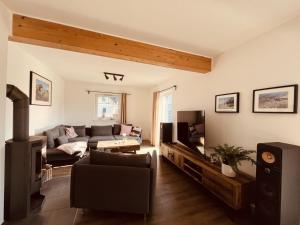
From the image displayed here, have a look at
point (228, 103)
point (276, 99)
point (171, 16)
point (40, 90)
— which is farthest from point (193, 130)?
point (40, 90)

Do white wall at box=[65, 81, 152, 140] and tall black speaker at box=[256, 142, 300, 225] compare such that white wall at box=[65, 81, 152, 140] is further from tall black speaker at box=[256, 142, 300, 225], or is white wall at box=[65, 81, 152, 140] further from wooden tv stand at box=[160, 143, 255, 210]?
tall black speaker at box=[256, 142, 300, 225]

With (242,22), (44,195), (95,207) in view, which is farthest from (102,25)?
(44,195)

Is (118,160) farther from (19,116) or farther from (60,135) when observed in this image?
(60,135)

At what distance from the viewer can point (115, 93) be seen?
6.16 m

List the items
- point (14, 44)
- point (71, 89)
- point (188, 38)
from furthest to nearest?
point (71, 89)
point (14, 44)
point (188, 38)

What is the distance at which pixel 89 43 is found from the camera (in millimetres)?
2031

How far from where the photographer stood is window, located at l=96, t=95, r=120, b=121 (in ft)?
19.7

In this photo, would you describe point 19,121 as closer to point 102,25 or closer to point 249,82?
point 102,25

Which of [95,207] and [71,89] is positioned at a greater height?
[71,89]

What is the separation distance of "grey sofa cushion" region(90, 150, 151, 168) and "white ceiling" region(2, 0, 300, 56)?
1595 mm

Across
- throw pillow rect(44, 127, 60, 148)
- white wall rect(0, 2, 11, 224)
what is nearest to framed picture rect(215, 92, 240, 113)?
white wall rect(0, 2, 11, 224)

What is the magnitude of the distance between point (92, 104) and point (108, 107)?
0.60m

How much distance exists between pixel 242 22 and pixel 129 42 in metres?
1.45

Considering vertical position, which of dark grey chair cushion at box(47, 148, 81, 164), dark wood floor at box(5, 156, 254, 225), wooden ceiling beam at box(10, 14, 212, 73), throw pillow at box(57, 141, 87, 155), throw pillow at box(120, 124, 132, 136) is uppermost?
wooden ceiling beam at box(10, 14, 212, 73)
